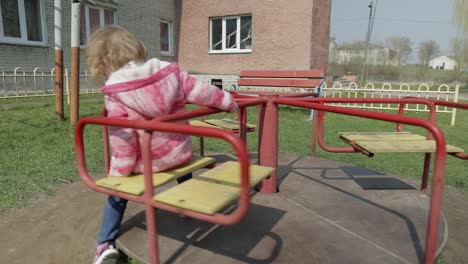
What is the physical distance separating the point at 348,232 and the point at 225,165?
84cm

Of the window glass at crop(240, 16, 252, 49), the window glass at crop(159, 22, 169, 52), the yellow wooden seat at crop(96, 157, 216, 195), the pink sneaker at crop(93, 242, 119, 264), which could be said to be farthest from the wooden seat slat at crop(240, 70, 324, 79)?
the window glass at crop(159, 22, 169, 52)

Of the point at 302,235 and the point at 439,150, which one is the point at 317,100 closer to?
the point at 302,235

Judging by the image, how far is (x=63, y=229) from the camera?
231 centimetres

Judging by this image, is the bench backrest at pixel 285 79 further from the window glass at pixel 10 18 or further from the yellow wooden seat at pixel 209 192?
the window glass at pixel 10 18

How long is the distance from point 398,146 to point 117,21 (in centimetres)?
1091

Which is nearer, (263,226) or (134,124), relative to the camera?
(134,124)

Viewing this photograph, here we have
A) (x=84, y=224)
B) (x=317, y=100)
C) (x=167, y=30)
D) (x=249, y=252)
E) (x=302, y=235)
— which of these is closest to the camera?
(x=249, y=252)

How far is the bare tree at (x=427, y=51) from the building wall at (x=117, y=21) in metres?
27.7

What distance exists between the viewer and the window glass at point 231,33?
41.9ft

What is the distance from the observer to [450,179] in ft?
11.9

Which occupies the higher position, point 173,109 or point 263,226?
point 173,109

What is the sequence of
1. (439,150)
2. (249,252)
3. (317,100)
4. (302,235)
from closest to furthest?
(439,150) → (249,252) → (302,235) → (317,100)

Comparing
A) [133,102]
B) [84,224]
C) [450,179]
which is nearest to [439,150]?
[133,102]

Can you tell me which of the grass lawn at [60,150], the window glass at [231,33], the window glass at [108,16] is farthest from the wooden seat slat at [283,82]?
the window glass at [108,16]
